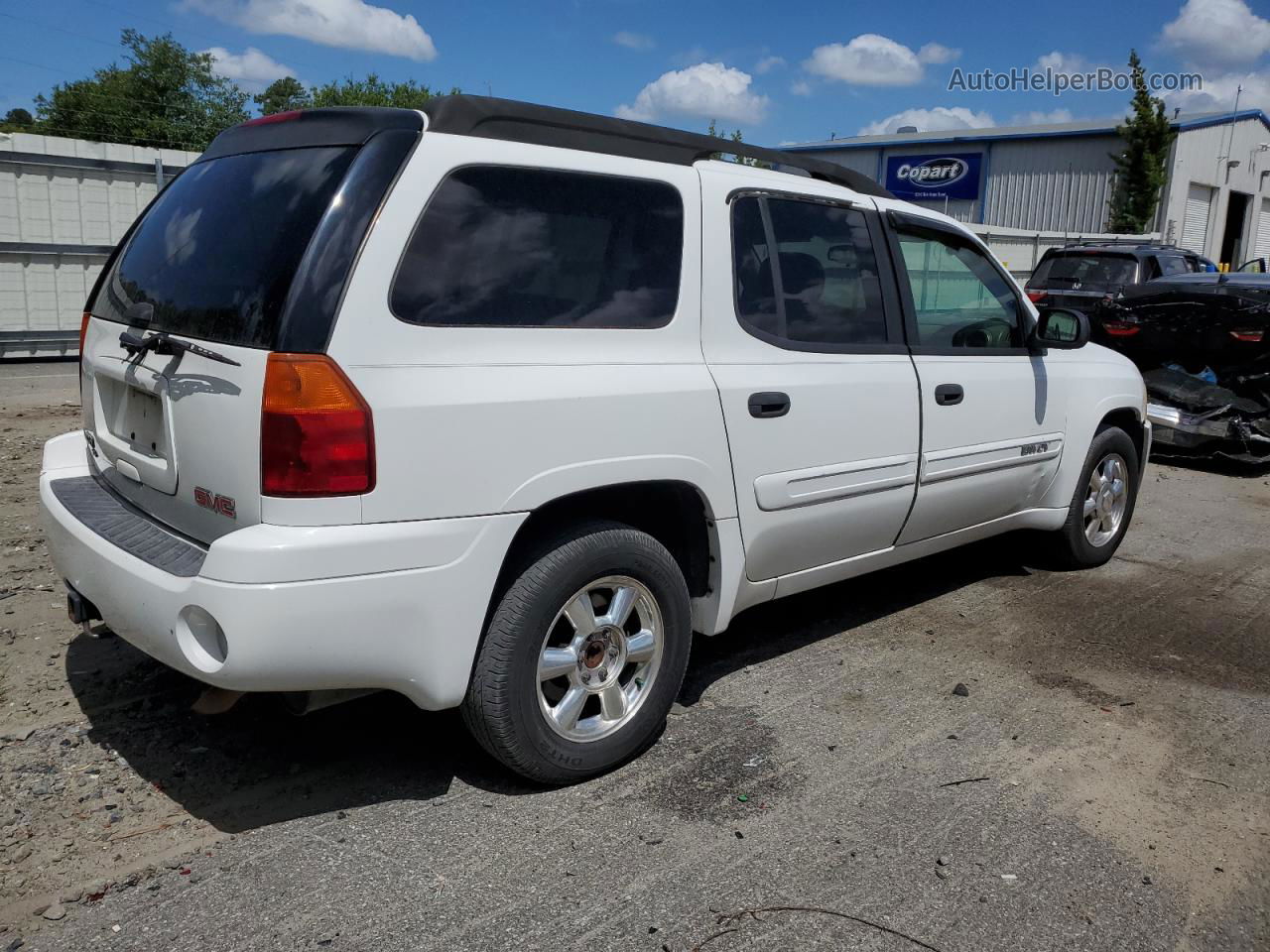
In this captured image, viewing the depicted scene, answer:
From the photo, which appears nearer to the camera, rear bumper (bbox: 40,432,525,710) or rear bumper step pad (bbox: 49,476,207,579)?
rear bumper (bbox: 40,432,525,710)

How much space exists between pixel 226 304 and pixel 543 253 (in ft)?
2.87

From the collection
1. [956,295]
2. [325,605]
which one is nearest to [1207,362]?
[956,295]

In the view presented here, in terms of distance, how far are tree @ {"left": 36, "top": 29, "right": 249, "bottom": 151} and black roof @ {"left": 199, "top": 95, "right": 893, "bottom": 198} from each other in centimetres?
6013

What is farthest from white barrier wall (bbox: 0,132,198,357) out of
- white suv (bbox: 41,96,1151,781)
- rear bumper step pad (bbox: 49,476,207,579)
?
rear bumper step pad (bbox: 49,476,207,579)

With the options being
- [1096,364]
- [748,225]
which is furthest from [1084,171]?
[748,225]

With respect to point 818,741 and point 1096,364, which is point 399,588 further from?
point 1096,364

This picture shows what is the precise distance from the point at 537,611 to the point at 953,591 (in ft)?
10.1

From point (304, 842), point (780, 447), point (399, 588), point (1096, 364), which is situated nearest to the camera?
point (399, 588)

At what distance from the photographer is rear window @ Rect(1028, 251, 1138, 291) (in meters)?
13.3

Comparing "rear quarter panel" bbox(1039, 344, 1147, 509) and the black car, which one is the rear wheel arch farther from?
the black car

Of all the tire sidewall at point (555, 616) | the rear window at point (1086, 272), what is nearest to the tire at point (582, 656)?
the tire sidewall at point (555, 616)

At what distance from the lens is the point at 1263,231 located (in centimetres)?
4144

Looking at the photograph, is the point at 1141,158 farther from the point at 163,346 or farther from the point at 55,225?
the point at 163,346

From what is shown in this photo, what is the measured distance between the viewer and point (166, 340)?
293 centimetres
